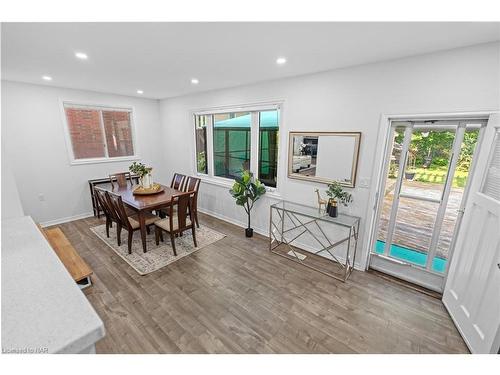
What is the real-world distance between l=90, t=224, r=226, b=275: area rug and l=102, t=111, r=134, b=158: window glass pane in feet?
5.93

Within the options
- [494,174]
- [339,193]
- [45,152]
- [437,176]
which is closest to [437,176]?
[437,176]

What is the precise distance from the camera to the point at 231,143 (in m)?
Answer: 4.32

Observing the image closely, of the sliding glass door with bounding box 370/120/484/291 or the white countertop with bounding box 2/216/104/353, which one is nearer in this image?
the white countertop with bounding box 2/216/104/353

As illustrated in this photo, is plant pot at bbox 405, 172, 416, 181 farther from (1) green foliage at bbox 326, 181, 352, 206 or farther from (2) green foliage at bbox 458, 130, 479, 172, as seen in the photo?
(1) green foliage at bbox 326, 181, 352, 206

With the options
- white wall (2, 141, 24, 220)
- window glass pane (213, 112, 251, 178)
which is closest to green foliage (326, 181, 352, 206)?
window glass pane (213, 112, 251, 178)

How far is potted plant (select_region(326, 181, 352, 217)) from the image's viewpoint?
2.71 m

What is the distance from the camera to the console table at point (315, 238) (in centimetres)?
275

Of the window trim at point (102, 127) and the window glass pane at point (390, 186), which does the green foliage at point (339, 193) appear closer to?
the window glass pane at point (390, 186)

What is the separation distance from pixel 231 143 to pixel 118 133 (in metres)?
2.65

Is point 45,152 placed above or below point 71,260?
above

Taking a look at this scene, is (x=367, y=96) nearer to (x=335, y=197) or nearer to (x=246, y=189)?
(x=335, y=197)
